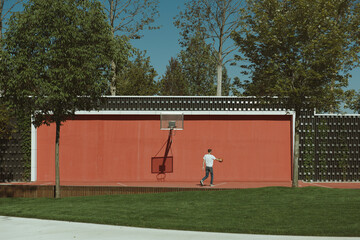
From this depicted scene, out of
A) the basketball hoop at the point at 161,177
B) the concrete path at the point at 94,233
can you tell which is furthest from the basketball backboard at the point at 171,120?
the concrete path at the point at 94,233

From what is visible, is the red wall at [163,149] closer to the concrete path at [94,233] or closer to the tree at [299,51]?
the tree at [299,51]

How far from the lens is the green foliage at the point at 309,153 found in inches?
863

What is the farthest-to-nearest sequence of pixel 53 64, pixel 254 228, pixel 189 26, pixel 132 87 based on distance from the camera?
pixel 132 87, pixel 189 26, pixel 53 64, pixel 254 228

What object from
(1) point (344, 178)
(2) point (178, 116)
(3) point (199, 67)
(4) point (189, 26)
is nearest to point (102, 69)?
(2) point (178, 116)

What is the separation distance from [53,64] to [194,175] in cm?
1021

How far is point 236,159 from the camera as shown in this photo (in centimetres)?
2216

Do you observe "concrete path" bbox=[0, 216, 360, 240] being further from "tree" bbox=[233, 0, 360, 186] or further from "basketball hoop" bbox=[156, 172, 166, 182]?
"basketball hoop" bbox=[156, 172, 166, 182]

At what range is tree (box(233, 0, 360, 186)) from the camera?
53.1 ft

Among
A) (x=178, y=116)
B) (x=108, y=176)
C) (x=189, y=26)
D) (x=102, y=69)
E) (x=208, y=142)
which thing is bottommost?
(x=108, y=176)

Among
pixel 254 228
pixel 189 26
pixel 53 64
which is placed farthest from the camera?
pixel 189 26

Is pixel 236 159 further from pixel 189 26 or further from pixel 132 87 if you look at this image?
pixel 132 87

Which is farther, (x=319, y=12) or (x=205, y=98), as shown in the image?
(x=205, y=98)

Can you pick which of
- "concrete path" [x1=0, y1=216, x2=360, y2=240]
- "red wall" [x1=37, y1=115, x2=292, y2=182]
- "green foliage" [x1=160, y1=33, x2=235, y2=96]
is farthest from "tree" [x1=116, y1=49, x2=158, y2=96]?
"concrete path" [x1=0, y1=216, x2=360, y2=240]

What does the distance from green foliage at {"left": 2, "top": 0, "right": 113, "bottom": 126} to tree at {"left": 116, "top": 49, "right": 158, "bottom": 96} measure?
2513cm
